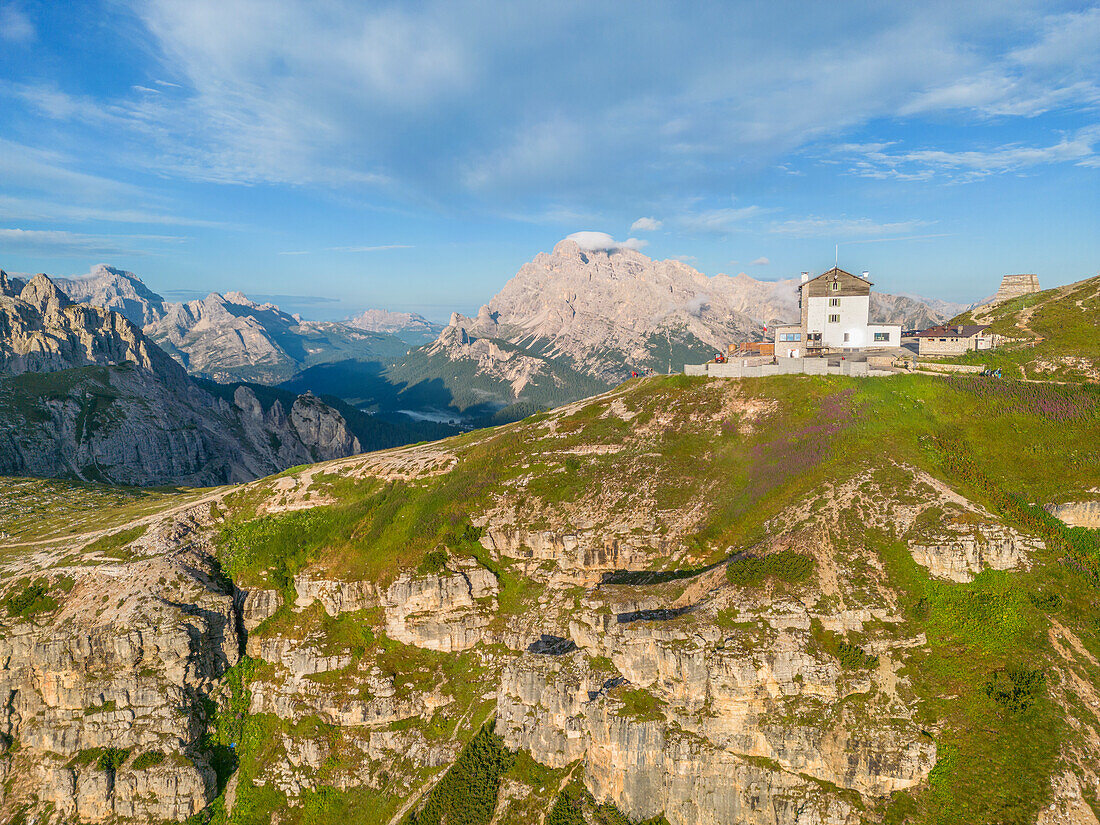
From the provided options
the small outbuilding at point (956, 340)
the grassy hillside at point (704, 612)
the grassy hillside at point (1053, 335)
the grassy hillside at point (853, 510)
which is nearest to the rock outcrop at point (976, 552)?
the grassy hillside at point (704, 612)

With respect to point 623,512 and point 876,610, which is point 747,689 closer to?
→ point 876,610

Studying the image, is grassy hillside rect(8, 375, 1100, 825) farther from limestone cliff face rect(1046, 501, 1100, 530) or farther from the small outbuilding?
the small outbuilding

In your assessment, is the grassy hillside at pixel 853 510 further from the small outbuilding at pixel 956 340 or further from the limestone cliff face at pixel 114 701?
the small outbuilding at pixel 956 340

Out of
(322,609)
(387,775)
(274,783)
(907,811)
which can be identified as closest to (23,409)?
(322,609)

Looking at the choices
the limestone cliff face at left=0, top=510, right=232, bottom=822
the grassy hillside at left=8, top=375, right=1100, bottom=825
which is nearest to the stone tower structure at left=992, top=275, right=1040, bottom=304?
the grassy hillside at left=8, top=375, right=1100, bottom=825

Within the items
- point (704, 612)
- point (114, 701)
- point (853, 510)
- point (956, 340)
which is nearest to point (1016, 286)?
point (956, 340)

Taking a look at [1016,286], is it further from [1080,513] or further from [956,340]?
[1080,513]
